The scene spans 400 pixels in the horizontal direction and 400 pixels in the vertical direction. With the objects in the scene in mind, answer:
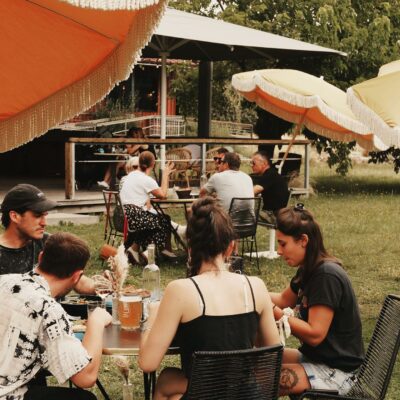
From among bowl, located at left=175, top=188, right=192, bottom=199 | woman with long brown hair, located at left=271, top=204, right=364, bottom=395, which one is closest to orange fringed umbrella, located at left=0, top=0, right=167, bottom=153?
woman with long brown hair, located at left=271, top=204, right=364, bottom=395

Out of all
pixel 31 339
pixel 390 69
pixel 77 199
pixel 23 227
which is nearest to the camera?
pixel 31 339

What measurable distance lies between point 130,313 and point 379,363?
3.83 feet

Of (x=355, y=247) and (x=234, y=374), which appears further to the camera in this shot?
(x=355, y=247)

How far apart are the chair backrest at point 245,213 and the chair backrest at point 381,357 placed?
5.37 meters

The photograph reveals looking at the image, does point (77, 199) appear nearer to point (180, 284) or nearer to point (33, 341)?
point (180, 284)

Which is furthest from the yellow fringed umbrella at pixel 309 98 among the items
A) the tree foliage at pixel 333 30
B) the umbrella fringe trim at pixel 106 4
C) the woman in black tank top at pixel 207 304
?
the tree foliage at pixel 333 30

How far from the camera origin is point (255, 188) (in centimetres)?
994

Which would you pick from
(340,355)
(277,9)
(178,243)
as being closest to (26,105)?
(340,355)

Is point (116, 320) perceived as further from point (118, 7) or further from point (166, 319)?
point (118, 7)

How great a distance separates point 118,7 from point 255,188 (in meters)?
7.37

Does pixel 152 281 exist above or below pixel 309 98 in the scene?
below

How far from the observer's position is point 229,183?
9.53 meters

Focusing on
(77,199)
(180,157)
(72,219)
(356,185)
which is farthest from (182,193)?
(356,185)

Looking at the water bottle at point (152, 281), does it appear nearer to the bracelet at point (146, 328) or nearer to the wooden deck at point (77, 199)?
the bracelet at point (146, 328)
